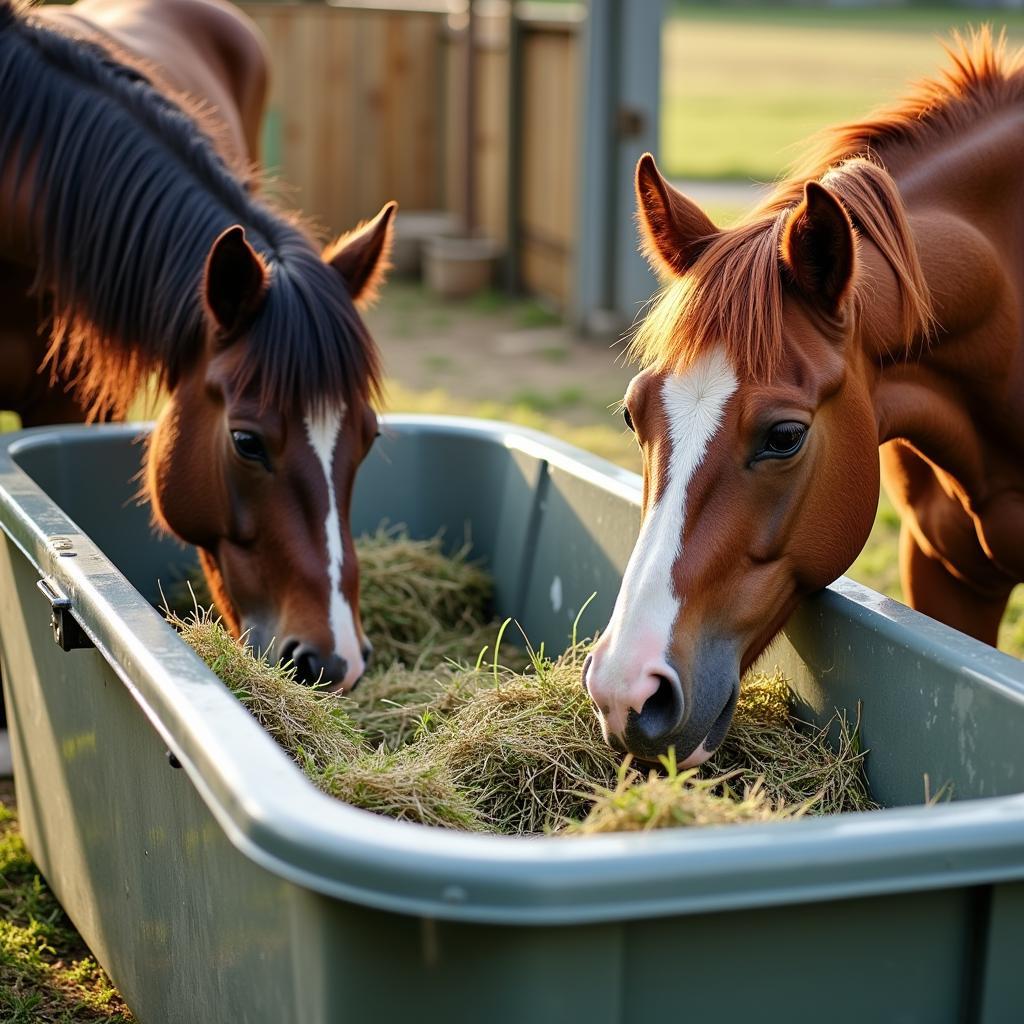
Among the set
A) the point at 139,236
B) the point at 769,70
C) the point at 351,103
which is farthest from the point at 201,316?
the point at 769,70

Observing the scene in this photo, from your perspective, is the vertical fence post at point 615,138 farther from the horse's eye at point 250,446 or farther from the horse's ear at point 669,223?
the horse's ear at point 669,223

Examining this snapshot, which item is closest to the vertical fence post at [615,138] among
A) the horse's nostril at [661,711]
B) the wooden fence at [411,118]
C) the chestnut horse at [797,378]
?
the wooden fence at [411,118]

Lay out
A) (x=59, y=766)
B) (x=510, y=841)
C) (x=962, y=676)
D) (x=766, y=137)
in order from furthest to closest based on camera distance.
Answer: (x=766, y=137), (x=59, y=766), (x=962, y=676), (x=510, y=841)

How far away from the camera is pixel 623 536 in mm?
2881

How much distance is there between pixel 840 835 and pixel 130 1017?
153 cm

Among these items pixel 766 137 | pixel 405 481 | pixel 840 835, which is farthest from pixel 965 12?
pixel 840 835

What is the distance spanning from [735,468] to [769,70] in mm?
24448

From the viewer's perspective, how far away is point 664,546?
77.5 inches

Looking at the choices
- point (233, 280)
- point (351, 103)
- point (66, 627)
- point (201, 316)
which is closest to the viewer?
point (66, 627)

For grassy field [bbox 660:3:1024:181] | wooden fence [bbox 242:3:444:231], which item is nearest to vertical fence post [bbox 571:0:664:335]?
grassy field [bbox 660:3:1024:181]

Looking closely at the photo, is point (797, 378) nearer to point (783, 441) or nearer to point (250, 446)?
point (783, 441)

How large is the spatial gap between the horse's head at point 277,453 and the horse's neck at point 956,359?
102 centimetres

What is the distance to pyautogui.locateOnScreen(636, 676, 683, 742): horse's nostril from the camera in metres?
1.88

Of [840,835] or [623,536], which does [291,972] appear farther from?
[623,536]
